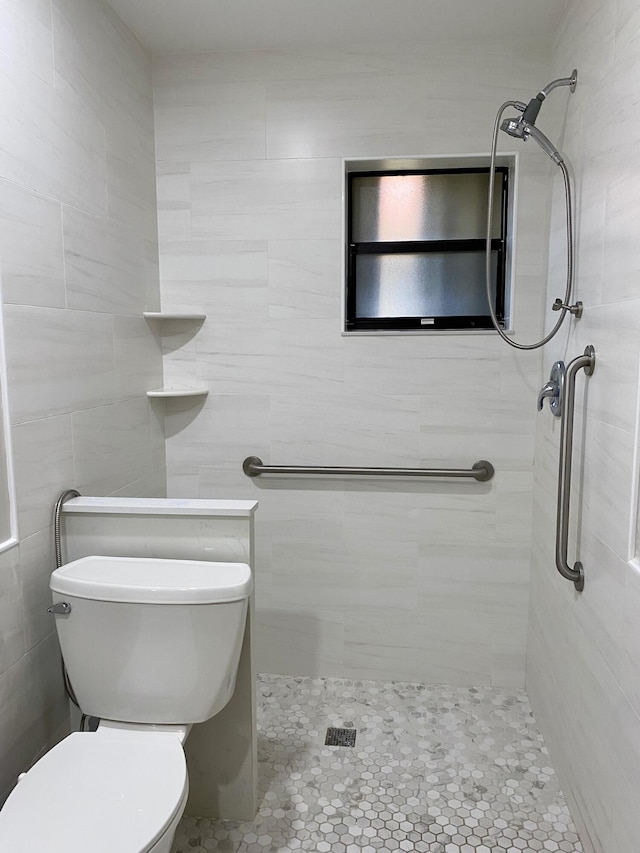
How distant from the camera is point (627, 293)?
1397 millimetres

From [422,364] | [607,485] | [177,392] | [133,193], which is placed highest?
[133,193]

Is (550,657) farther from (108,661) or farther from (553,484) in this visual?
(108,661)

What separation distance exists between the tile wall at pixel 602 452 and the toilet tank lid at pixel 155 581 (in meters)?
0.88

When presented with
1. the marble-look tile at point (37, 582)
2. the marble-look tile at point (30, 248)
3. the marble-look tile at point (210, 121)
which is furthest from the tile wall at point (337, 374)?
the marble-look tile at point (37, 582)

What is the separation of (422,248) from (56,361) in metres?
1.39

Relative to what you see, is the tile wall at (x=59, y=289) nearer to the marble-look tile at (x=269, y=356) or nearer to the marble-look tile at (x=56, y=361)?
the marble-look tile at (x=56, y=361)

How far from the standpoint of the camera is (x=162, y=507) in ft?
5.35

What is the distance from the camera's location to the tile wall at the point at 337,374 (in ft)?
7.22

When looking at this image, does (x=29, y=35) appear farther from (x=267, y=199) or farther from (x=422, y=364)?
(x=422, y=364)

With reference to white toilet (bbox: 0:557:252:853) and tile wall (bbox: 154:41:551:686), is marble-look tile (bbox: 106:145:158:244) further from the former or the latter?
white toilet (bbox: 0:557:252:853)

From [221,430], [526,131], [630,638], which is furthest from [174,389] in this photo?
[630,638]

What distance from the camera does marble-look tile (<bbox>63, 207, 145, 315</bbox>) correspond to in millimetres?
1743

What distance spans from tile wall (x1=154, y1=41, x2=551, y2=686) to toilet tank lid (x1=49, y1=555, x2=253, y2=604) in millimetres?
884

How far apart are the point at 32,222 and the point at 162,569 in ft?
3.08
